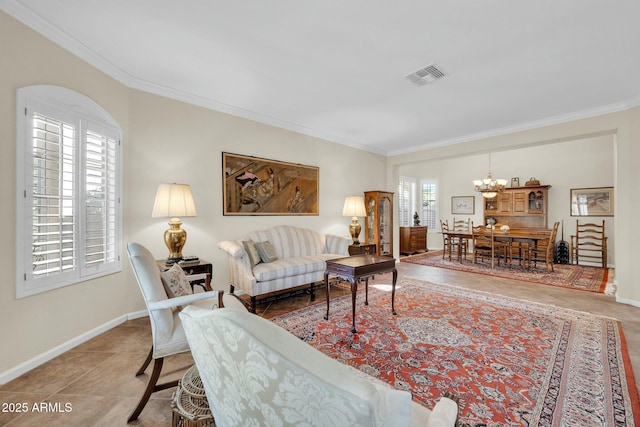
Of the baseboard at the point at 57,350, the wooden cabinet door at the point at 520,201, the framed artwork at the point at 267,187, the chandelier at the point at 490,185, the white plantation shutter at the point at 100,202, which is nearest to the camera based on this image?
the baseboard at the point at 57,350

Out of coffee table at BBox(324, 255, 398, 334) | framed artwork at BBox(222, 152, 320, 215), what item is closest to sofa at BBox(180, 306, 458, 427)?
coffee table at BBox(324, 255, 398, 334)

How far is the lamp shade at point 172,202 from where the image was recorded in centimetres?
297

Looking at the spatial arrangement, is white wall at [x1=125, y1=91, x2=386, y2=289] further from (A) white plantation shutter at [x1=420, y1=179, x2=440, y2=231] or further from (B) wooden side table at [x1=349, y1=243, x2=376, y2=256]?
(A) white plantation shutter at [x1=420, y1=179, x2=440, y2=231]

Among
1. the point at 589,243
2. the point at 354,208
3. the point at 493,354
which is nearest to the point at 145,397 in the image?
the point at 493,354

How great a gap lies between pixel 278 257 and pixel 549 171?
800 cm

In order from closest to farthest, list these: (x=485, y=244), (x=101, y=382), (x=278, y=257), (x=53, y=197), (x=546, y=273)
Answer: (x=101, y=382), (x=53, y=197), (x=278, y=257), (x=546, y=273), (x=485, y=244)

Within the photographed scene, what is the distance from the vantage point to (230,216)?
3977 mm

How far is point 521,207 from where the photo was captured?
25.7 ft

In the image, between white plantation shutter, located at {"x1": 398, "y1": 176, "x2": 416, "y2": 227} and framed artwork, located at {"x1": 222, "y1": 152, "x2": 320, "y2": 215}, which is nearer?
framed artwork, located at {"x1": 222, "y1": 152, "x2": 320, "y2": 215}

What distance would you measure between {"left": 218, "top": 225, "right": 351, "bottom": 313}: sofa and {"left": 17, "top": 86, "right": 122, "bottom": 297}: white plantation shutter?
4.34ft

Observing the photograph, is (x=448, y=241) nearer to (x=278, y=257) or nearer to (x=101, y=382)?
(x=278, y=257)

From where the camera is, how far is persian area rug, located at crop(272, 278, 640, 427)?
175cm

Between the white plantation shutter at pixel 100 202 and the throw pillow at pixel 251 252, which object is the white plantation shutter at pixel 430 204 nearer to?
the throw pillow at pixel 251 252

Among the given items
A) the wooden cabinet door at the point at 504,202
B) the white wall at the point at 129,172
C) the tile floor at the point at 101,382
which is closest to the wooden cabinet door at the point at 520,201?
the wooden cabinet door at the point at 504,202
